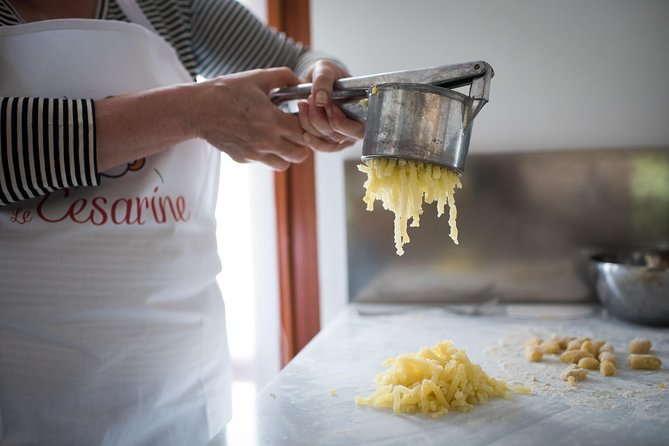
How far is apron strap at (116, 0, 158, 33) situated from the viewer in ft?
3.11

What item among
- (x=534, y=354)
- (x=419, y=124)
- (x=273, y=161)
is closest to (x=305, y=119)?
(x=273, y=161)

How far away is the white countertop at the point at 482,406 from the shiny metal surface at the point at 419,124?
1.17ft

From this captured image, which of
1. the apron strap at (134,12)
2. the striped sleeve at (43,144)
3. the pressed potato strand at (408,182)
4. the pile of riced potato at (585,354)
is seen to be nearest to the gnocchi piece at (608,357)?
the pile of riced potato at (585,354)

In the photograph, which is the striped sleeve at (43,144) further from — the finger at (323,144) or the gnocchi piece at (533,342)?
the gnocchi piece at (533,342)

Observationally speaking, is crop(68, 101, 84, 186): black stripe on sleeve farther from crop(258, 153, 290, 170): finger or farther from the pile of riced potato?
the pile of riced potato

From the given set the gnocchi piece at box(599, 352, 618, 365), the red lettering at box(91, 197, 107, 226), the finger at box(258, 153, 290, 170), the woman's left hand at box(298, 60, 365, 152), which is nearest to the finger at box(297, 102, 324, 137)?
the woman's left hand at box(298, 60, 365, 152)

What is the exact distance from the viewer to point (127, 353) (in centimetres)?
81

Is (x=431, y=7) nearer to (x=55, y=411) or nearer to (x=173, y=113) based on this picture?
(x=173, y=113)

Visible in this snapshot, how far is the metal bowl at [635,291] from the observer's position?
1.12 meters

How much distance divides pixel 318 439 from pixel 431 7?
122 centimetres

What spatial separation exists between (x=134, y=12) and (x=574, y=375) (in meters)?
0.99

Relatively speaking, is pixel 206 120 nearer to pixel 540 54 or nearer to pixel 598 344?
pixel 598 344

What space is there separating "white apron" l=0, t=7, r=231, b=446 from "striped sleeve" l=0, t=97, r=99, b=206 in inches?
3.6

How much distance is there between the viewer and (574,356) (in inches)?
36.9
